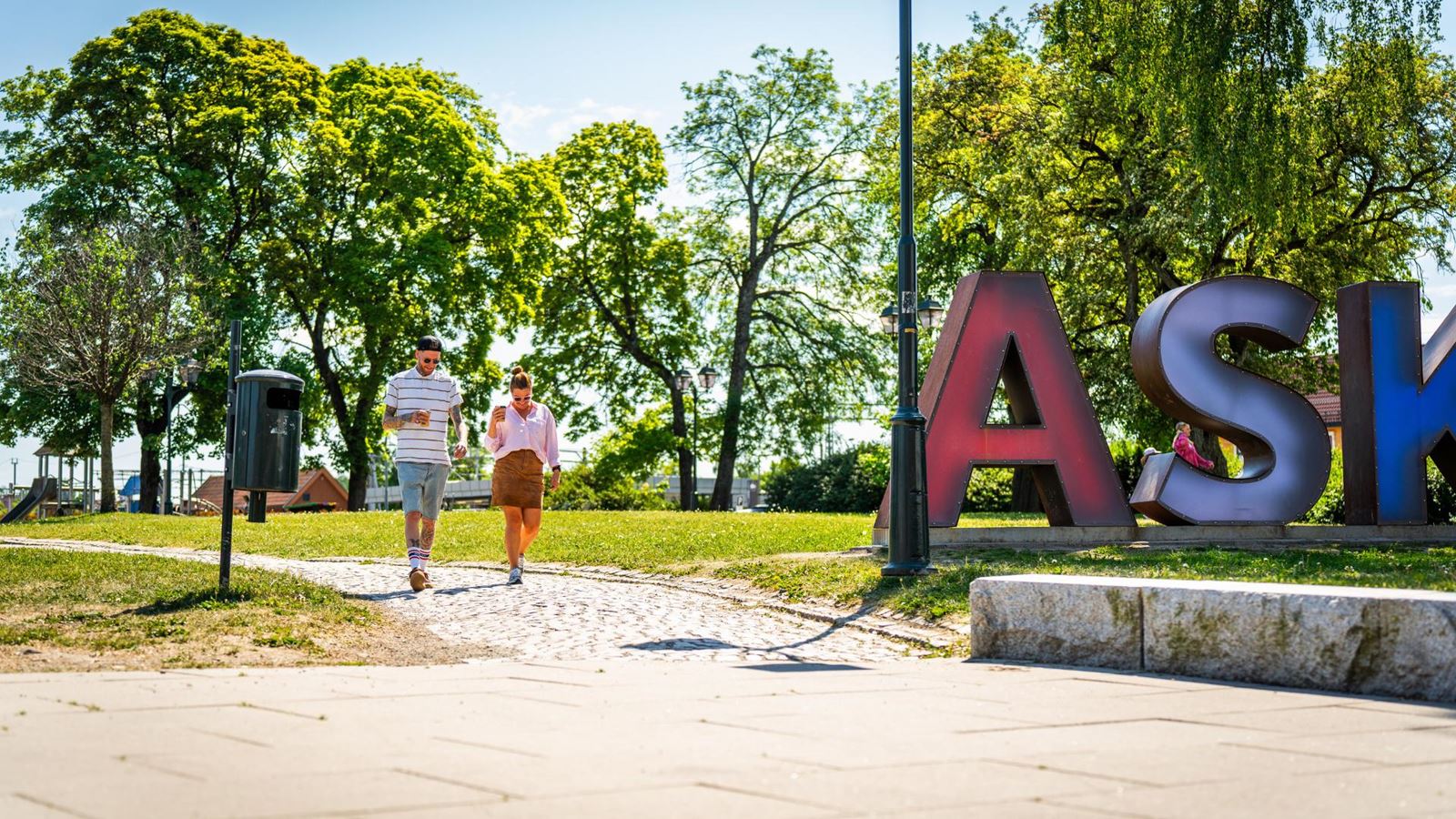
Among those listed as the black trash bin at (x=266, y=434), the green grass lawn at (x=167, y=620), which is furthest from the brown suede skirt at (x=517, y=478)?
the black trash bin at (x=266, y=434)

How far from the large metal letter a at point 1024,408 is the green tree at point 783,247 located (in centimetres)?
2327

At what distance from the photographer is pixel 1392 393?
16.1 m

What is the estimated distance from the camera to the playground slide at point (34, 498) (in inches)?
1555

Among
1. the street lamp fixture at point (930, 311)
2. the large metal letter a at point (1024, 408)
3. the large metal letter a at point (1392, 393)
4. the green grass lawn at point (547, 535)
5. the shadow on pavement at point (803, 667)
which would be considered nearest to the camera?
the shadow on pavement at point (803, 667)

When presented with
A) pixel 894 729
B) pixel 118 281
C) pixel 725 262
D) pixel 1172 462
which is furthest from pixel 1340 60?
pixel 118 281

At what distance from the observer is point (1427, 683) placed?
20.6ft

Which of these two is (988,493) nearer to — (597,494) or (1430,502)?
(597,494)

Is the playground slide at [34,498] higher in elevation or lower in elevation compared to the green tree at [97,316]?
lower

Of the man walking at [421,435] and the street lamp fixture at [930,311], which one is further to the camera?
the street lamp fixture at [930,311]

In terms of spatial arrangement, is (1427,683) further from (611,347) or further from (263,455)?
(611,347)

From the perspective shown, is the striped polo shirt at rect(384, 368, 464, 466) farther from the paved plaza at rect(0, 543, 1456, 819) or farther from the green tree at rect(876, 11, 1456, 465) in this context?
the green tree at rect(876, 11, 1456, 465)

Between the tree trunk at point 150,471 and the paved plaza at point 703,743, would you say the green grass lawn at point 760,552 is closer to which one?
the paved plaza at point 703,743

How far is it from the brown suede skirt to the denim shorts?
721mm

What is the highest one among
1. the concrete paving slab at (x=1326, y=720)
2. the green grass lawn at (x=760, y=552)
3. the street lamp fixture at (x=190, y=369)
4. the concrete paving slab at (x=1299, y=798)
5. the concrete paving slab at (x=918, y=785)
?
the street lamp fixture at (x=190, y=369)
